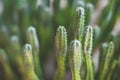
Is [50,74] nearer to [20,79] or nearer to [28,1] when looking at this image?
[20,79]

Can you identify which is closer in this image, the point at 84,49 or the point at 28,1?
the point at 84,49

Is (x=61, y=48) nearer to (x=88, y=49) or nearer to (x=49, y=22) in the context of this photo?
(x=88, y=49)

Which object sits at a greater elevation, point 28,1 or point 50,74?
point 28,1

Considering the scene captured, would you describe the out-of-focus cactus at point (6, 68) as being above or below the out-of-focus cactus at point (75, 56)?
above

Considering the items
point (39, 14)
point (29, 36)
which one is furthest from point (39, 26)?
point (29, 36)

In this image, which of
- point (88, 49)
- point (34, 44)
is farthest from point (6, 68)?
point (88, 49)

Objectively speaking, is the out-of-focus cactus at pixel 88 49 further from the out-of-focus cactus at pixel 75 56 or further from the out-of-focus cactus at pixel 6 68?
the out-of-focus cactus at pixel 6 68

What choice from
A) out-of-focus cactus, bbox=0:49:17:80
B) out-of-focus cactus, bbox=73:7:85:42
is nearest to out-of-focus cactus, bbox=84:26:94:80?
out-of-focus cactus, bbox=73:7:85:42

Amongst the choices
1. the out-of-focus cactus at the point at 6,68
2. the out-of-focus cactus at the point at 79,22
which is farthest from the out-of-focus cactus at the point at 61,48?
the out-of-focus cactus at the point at 6,68
